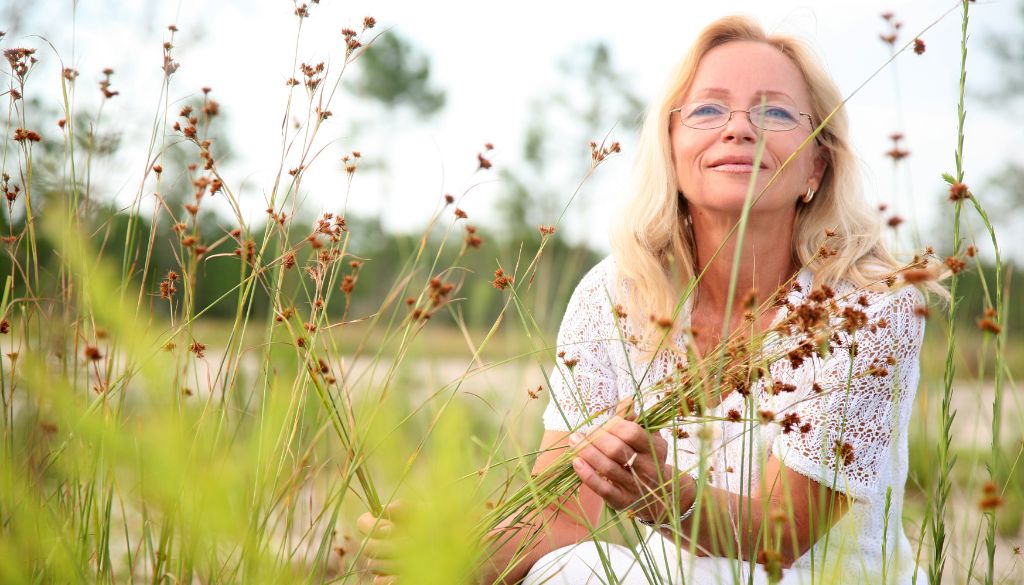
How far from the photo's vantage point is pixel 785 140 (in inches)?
84.5

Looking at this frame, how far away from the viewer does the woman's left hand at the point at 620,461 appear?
1306 mm

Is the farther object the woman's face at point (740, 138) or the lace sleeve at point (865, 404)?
the woman's face at point (740, 138)

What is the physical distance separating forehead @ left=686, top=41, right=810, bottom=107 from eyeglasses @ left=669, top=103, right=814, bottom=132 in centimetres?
4

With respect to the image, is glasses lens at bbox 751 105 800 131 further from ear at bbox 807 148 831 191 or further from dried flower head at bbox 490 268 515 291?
dried flower head at bbox 490 268 515 291

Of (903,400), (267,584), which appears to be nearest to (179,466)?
(267,584)

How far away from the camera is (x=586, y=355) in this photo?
230 cm

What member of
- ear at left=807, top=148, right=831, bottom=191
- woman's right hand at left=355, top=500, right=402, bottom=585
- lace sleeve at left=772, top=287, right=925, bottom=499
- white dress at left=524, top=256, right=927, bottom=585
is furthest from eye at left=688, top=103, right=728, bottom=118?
woman's right hand at left=355, top=500, right=402, bottom=585

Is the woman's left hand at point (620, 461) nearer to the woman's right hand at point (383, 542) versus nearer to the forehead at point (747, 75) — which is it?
the woman's right hand at point (383, 542)

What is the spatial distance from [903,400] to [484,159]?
49.1 inches

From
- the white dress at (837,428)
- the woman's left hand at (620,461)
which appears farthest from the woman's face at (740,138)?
the woman's left hand at (620,461)

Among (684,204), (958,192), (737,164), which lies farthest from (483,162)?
Answer: (684,204)

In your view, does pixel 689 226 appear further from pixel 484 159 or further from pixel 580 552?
pixel 484 159

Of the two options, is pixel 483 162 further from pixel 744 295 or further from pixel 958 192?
pixel 744 295

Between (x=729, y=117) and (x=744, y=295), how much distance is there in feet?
1.55
